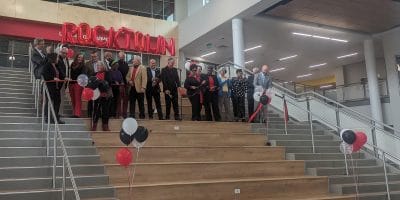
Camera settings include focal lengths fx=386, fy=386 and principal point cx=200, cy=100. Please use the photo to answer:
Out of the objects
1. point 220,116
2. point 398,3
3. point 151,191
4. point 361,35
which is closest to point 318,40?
point 361,35

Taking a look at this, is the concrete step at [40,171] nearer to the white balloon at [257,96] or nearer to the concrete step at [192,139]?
the concrete step at [192,139]

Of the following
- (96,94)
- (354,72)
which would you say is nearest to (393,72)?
(354,72)

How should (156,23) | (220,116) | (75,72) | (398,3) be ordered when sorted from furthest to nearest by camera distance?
(156,23) < (398,3) < (220,116) < (75,72)

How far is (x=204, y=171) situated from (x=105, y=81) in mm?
2397

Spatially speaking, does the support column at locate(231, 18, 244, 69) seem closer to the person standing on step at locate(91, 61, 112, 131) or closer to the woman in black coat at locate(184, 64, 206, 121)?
the woman in black coat at locate(184, 64, 206, 121)

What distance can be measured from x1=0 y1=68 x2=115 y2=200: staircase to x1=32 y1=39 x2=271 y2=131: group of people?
543 millimetres

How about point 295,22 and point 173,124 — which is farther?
point 295,22

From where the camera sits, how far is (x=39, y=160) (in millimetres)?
5320

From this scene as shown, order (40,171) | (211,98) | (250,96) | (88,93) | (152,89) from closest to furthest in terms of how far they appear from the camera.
A: 1. (40,171)
2. (88,93)
3. (152,89)
4. (211,98)
5. (250,96)

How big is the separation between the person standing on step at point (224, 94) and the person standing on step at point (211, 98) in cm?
33

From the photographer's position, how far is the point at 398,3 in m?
11.3

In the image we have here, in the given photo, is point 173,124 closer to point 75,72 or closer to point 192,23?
point 75,72

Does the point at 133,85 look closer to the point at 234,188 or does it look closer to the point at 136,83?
the point at 136,83

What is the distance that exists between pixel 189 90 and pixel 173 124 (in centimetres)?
110
